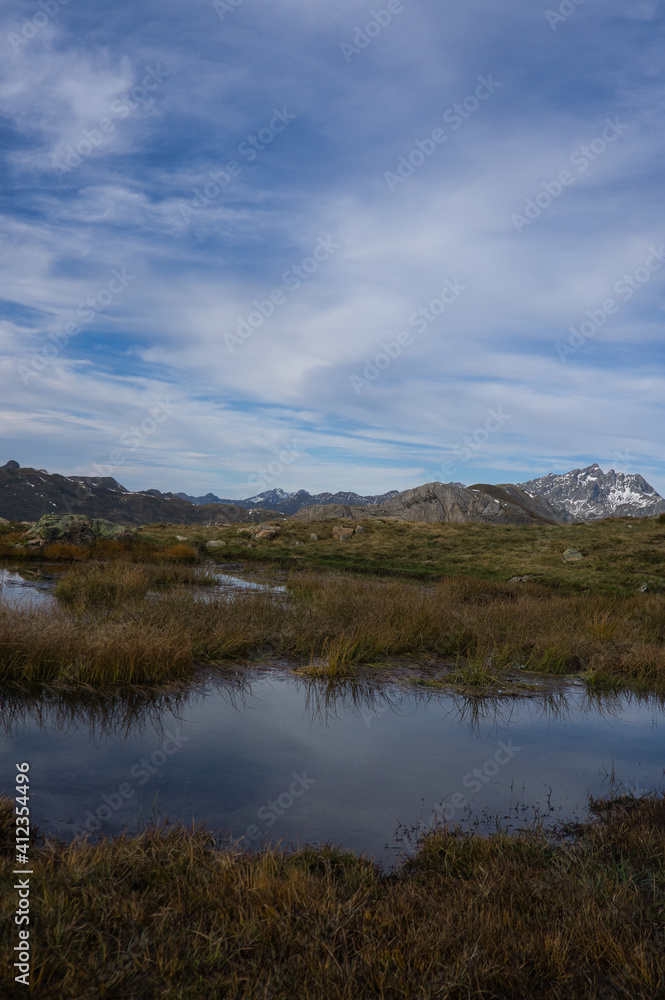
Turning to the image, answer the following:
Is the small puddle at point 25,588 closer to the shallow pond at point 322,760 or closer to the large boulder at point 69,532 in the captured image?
the large boulder at point 69,532

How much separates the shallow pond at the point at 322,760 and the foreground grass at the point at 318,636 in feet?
2.53

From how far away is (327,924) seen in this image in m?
3.52

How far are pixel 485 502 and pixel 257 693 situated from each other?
89.0 metres

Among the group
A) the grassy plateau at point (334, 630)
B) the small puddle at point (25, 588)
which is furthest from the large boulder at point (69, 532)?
the small puddle at point (25, 588)

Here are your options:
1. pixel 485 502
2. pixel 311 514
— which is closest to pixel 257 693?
pixel 311 514

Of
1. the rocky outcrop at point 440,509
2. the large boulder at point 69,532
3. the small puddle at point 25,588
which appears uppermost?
the rocky outcrop at point 440,509

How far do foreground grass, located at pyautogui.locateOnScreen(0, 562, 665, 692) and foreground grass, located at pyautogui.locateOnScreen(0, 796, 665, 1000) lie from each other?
4.11 meters

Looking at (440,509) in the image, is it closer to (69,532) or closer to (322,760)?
(69,532)

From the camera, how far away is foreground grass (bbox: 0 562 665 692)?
855 cm

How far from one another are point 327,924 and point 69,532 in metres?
26.1

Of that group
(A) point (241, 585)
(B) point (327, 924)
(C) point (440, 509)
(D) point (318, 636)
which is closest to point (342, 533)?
(A) point (241, 585)

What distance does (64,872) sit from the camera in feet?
12.5

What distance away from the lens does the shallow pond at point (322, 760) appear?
5.21 meters

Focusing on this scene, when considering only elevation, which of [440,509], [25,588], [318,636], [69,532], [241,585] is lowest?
[25,588]
